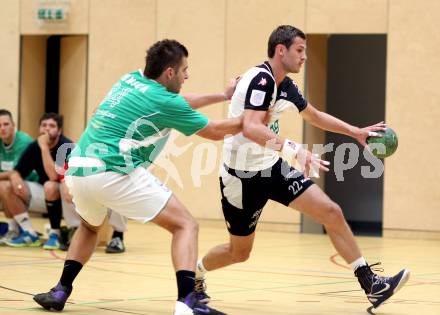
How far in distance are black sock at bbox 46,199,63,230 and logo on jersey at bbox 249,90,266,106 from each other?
4.94 meters

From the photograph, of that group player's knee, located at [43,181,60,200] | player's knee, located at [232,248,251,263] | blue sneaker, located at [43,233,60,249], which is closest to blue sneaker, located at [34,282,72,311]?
player's knee, located at [232,248,251,263]

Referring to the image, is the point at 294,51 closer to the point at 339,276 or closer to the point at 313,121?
the point at 313,121

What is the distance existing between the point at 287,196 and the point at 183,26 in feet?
29.2

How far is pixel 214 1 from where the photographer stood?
14859 millimetres

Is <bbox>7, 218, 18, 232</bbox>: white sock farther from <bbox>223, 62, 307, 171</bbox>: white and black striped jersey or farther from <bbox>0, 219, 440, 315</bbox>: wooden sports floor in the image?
<bbox>223, 62, 307, 171</bbox>: white and black striped jersey

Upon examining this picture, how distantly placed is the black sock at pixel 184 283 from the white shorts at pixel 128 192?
43 cm

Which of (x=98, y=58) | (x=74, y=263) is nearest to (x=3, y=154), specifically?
(x=98, y=58)

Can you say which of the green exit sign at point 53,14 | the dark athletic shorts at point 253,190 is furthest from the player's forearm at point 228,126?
the green exit sign at point 53,14

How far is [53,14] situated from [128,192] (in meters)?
10.6

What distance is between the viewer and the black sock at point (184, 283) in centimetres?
556

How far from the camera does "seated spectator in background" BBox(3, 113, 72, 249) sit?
35.4 ft

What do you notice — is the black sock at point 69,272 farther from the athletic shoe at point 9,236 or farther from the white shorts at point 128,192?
the athletic shoe at point 9,236

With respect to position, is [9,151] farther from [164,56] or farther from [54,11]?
[164,56]

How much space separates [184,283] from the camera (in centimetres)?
556
